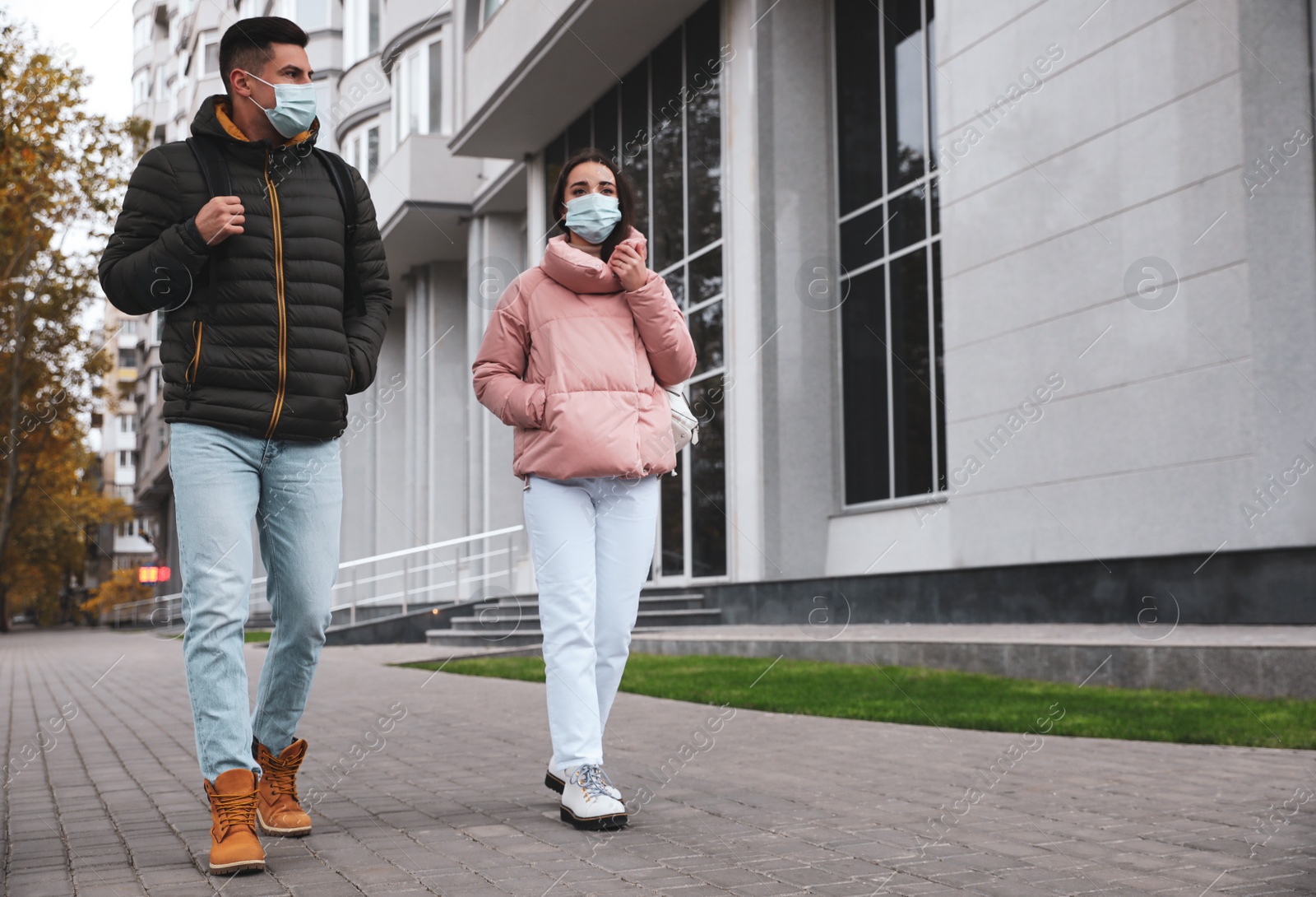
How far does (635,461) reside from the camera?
15.0ft

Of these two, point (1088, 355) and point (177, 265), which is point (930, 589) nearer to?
point (1088, 355)

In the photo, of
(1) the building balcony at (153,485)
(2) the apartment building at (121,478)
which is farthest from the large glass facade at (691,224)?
(2) the apartment building at (121,478)

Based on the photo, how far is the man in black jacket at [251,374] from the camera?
3.98 metres

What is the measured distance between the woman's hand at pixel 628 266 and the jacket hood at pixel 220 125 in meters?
1.06

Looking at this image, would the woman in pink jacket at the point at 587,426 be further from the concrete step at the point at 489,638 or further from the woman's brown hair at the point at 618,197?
the concrete step at the point at 489,638

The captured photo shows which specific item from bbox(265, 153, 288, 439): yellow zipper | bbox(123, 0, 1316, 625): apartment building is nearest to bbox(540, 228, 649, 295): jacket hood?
bbox(265, 153, 288, 439): yellow zipper

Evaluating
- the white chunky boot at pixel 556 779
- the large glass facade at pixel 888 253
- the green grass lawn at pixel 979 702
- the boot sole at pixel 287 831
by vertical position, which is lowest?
the green grass lawn at pixel 979 702

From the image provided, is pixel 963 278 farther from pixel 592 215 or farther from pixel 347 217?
pixel 347 217

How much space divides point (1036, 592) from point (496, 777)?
7.24 m

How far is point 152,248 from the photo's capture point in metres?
4.04

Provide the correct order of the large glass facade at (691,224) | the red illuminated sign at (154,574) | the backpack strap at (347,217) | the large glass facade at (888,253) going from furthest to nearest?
the red illuminated sign at (154,574), the large glass facade at (691,224), the large glass facade at (888,253), the backpack strap at (347,217)

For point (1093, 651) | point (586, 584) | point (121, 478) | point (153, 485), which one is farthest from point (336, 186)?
point (121, 478)

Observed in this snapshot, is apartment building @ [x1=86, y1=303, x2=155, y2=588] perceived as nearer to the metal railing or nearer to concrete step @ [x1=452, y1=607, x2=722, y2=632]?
the metal railing

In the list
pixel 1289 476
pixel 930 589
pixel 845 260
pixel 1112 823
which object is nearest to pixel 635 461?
pixel 1112 823
